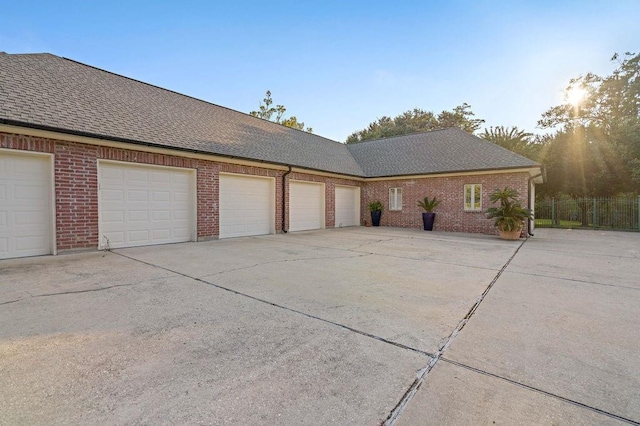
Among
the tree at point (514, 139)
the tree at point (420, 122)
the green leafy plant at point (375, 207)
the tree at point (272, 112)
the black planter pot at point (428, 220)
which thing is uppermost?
the tree at point (272, 112)

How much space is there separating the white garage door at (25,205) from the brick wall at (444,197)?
12.9 m

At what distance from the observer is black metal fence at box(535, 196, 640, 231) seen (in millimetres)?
15203

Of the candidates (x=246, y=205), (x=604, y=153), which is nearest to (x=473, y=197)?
(x=246, y=205)

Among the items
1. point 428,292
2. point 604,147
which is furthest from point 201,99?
point 604,147

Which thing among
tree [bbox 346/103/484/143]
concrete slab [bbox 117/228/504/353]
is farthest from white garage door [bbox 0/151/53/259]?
tree [bbox 346/103/484/143]

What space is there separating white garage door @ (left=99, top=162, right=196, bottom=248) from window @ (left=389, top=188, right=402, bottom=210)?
1006 centimetres

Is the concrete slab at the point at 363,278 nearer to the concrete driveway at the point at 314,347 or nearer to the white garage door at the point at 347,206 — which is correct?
the concrete driveway at the point at 314,347

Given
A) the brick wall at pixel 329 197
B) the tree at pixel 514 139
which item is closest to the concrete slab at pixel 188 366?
the brick wall at pixel 329 197

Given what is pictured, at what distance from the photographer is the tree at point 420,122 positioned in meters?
33.2

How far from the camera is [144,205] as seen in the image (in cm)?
791

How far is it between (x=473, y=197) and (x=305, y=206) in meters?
7.50

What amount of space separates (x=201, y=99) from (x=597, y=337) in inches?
540

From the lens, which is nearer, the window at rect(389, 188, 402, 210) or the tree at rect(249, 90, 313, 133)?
the window at rect(389, 188, 402, 210)

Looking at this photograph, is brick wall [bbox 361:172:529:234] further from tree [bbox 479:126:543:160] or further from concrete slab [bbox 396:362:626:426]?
concrete slab [bbox 396:362:626:426]
